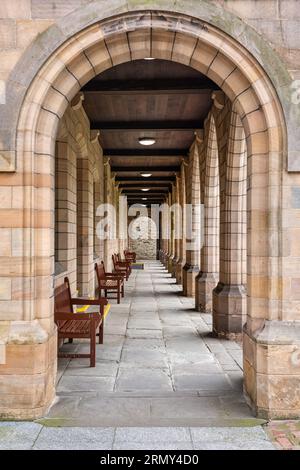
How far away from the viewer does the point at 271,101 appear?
3.32m

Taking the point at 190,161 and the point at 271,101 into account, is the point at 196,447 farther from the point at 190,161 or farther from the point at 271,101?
the point at 190,161

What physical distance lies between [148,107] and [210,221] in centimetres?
224

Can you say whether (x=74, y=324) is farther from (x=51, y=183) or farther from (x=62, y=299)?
(x=51, y=183)

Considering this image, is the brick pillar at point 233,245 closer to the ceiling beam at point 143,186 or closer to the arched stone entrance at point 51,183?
the arched stone entrance at point 51,183

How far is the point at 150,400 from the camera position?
11.8 feet

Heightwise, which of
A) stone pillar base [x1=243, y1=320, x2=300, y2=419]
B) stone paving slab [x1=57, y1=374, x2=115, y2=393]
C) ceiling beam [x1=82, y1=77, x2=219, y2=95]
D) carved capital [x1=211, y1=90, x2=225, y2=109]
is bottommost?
stone paving slab [x1=57, y1=374, x2=115, y2=393]

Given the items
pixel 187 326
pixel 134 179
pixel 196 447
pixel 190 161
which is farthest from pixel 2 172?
pixel 134 179

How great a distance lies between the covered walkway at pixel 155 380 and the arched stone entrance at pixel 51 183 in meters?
0.29

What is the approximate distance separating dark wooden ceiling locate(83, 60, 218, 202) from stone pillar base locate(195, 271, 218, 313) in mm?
2759

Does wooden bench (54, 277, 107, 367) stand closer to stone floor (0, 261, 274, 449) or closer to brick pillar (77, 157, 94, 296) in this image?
stone floor (0, 261, 274, 449)

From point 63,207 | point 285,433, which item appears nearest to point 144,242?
point 63,207

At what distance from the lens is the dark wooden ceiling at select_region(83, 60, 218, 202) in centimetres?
576

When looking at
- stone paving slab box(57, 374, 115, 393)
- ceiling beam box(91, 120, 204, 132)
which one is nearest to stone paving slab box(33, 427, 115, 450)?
stone paving slab box(57, 374, 115, 393)
